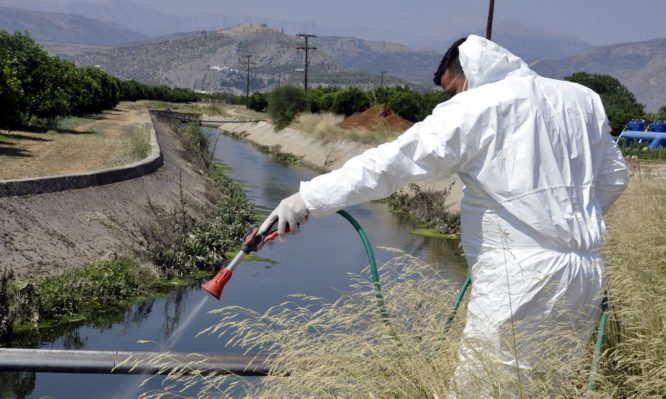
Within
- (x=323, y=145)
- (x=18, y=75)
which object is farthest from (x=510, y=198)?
(x=323, y=145)

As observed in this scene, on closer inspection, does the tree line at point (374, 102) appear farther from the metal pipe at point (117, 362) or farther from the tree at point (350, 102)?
the metal pipe at point (117, 362)

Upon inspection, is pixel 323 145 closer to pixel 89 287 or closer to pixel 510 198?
pixel 89 287

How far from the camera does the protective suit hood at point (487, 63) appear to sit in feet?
12.0

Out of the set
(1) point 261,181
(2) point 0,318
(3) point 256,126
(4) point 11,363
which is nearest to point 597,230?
(4) point 11,363

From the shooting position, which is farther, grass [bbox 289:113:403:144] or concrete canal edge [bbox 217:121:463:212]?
grass [bbox 289:113:403:144]

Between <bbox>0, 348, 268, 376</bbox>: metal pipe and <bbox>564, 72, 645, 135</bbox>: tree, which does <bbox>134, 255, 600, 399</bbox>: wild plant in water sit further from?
<bbox>564, 72, 645, 135</bbox>: tree

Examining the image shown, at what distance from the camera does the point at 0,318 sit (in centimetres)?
1040

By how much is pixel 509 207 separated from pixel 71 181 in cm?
1360

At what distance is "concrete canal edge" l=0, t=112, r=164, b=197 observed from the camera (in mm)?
14023

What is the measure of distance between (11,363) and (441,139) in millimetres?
1655

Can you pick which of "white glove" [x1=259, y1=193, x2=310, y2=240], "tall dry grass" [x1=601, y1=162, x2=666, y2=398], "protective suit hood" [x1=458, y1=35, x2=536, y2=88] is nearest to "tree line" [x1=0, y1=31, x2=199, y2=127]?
"tall dry grass" [x1=601, y1=162, x2=666, y2=398]

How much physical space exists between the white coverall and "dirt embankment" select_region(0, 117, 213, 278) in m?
8.47

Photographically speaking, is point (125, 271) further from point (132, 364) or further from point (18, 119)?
point (18, 119)

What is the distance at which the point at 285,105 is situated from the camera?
6969 cm
